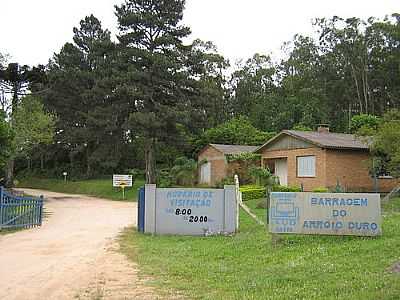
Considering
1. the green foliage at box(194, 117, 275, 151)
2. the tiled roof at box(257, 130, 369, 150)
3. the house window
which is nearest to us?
the tiled roof at box(257, 130, 369, 150)

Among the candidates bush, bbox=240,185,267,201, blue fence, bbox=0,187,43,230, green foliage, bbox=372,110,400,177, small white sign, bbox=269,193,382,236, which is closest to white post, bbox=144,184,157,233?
blue fence, bbox=0,187,43,230

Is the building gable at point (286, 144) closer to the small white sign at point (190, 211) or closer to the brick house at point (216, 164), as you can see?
the brick house at point (216, 164)

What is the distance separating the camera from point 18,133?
42.2 m

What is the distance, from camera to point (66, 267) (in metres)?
11.0

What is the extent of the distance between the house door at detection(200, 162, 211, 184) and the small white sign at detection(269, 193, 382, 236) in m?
29.9

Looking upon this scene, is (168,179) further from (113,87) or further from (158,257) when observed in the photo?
(158,257)

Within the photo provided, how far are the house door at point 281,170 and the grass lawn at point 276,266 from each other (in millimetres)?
20893

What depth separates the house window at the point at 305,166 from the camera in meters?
32.2

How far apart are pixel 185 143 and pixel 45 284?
115 feet

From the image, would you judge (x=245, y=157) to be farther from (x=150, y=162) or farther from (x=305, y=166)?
(x=150, y=162)

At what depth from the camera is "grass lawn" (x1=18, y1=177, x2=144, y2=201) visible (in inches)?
1770

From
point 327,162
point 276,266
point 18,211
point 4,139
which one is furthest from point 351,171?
point 276,266

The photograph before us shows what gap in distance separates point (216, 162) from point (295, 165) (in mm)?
9711

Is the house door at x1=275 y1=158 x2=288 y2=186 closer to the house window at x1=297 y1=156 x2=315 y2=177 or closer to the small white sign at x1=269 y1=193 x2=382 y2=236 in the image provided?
the house window at x1=297 y1=156 x2=315 y2=177
